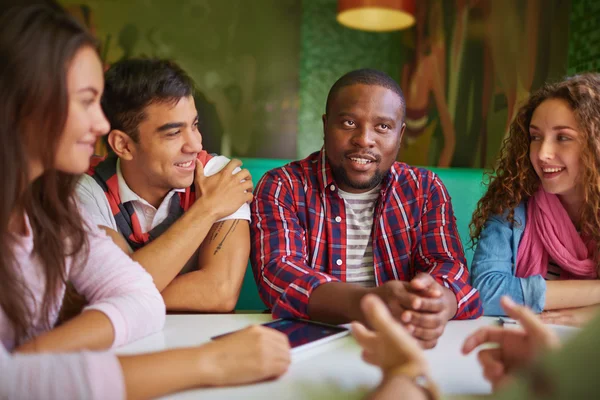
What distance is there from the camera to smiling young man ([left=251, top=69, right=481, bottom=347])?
1.38m

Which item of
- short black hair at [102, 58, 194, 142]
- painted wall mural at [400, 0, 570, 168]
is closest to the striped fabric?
short black hair at [102, 58, 194, 142]

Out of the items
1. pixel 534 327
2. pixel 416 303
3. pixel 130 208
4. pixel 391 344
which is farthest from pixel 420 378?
pixel 130 208

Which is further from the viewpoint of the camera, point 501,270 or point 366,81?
point 366,81

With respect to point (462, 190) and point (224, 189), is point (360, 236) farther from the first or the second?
point (462, 190)

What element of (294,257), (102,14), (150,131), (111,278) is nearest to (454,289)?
(294,257)

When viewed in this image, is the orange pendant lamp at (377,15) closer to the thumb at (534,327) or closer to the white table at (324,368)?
the white table at (324,368)

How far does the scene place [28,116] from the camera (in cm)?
75

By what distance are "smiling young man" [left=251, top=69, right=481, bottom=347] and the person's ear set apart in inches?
15.5

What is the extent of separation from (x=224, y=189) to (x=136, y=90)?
0.39 metres

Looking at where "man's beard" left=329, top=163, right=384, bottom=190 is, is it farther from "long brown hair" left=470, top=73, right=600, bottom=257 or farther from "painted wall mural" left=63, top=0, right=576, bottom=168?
"painted wall mural" left=63, top=0, right=576, bottom=168

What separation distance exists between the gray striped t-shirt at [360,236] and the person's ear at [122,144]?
64cm

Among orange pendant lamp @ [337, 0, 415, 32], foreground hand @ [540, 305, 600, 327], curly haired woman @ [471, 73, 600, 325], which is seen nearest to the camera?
foreground hand @ [540, 305, 600, 327]

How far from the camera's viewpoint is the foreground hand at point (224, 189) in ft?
4.45

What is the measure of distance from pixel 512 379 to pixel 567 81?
55.0 inches
